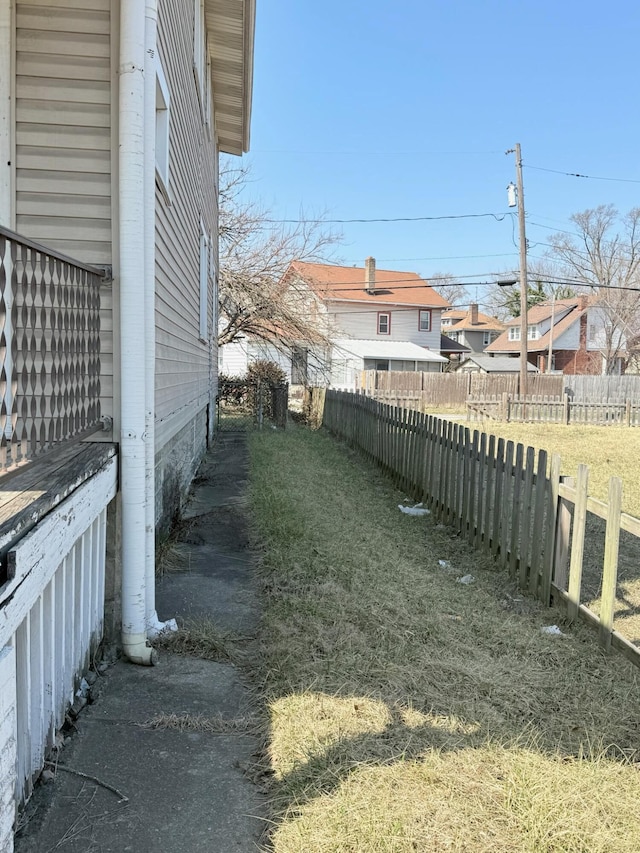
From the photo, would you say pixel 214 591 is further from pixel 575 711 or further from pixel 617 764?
pixel 617 764

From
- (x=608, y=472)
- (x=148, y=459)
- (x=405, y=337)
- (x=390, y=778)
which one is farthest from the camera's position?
(x=405, y=337)

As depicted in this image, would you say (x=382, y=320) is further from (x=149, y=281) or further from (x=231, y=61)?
(x=149, y=281)

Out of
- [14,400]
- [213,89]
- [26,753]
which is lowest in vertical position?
[26,753]

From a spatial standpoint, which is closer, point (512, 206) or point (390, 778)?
point (390, 778)

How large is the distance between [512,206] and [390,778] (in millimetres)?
29061

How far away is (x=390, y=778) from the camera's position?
2.58 metres

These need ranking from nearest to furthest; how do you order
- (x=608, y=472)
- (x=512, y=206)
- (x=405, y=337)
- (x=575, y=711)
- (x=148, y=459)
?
1. (x=575, y=711)
2. (x=148, y=459)
3. (x=608, y=472)
4. (x=512, y=206)
5. (x=405, y=337)

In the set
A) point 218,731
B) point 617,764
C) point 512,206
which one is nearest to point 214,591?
point 218,731

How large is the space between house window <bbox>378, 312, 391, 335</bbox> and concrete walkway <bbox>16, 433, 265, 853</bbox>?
3984 centimetres

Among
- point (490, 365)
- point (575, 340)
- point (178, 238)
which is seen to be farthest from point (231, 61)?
point (575, 340)

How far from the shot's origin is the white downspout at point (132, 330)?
11.9 feet

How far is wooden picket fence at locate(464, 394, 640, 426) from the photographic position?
2556 centimetres

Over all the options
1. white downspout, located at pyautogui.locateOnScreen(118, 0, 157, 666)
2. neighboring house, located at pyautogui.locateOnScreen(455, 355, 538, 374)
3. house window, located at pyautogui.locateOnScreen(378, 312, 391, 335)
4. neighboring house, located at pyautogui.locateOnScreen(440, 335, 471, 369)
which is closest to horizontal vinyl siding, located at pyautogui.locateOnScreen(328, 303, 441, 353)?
house window, located at pyautogui.locateOnScreen(378, 312, 391, 335)

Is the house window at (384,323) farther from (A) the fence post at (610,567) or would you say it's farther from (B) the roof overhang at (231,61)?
(A) the fence post at (610,567)
